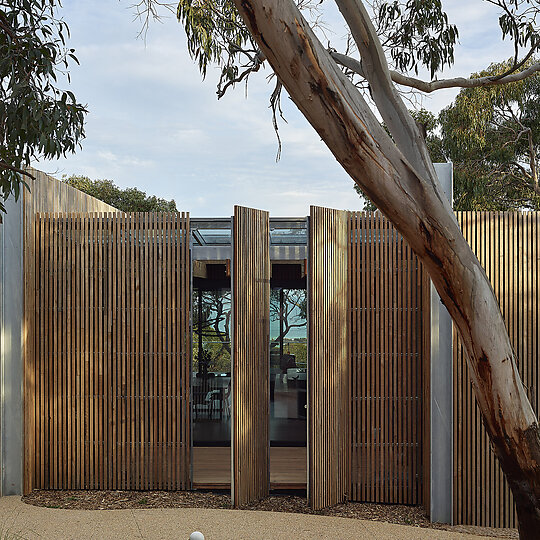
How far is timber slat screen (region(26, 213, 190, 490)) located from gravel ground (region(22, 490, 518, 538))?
0.17m

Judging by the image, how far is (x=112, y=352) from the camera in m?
7.00

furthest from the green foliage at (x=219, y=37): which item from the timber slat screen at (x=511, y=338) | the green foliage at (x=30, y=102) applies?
the timber slat screen at (x=511, y=338)

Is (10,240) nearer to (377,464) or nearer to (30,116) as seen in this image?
(30,116)

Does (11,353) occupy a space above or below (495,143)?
below

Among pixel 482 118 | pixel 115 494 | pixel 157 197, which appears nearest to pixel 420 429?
pixel 115 494

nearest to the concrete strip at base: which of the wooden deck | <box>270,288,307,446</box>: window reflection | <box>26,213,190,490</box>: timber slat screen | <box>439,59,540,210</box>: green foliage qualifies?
<box>26,213,190,490</box>: timber slat screen

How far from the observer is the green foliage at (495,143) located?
16.3 m

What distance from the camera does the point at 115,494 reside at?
267 inches

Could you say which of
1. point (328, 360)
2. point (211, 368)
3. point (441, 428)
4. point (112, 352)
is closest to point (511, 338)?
point (441, 428)

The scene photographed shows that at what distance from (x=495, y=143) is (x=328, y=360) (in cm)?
1310

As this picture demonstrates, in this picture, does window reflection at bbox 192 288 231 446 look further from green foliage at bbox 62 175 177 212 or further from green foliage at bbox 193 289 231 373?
green foliage at bbox 62 175 177 212

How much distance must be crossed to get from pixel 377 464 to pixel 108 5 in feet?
21.9

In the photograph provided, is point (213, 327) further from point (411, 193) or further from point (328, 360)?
point (411, 193)

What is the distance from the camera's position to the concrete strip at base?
512 centimetres
